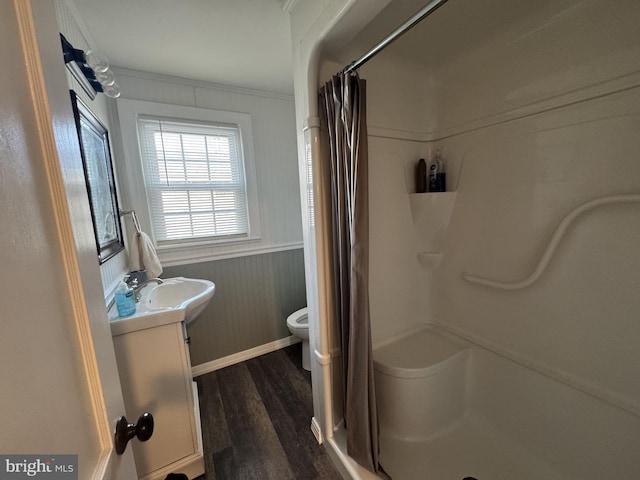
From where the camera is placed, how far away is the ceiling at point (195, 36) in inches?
49.6

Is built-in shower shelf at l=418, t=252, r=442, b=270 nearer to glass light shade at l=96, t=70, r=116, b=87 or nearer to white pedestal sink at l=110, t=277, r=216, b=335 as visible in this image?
white pedestal sink at l=110, t=277, r=216, b=335

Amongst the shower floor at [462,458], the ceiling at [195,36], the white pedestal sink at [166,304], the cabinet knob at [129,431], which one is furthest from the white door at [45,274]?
the shower floor at [462,458]

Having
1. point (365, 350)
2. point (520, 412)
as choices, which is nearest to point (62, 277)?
point (365, 350)

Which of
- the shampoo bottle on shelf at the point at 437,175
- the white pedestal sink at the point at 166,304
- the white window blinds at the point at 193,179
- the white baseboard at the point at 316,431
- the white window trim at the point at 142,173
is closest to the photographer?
the white pedestal sink at the point at 166,304

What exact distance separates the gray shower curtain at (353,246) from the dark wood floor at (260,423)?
356mm

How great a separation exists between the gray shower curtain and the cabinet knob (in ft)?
2.73

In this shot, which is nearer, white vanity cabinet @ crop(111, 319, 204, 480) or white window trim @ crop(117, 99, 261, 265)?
white vanity cabinet @ crop(111, 319, 204, 480)

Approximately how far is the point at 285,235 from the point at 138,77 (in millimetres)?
1632

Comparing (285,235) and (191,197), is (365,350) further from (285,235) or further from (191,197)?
(191,197)

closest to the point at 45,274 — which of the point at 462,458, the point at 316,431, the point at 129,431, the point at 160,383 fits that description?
the point at 129,431

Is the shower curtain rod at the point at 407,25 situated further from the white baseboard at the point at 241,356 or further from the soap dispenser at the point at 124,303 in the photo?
the white baseboard at the point at 241,356

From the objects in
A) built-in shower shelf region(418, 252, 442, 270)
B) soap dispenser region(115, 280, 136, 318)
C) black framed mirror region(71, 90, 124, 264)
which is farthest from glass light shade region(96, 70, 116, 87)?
built-in shower shelf region(418, 252, 442, 270)

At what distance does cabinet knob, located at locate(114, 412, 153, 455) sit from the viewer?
0.55 meters

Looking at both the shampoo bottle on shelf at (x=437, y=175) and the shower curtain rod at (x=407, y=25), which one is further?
the shampoo bottle on shelf at (x=437, y=175)
